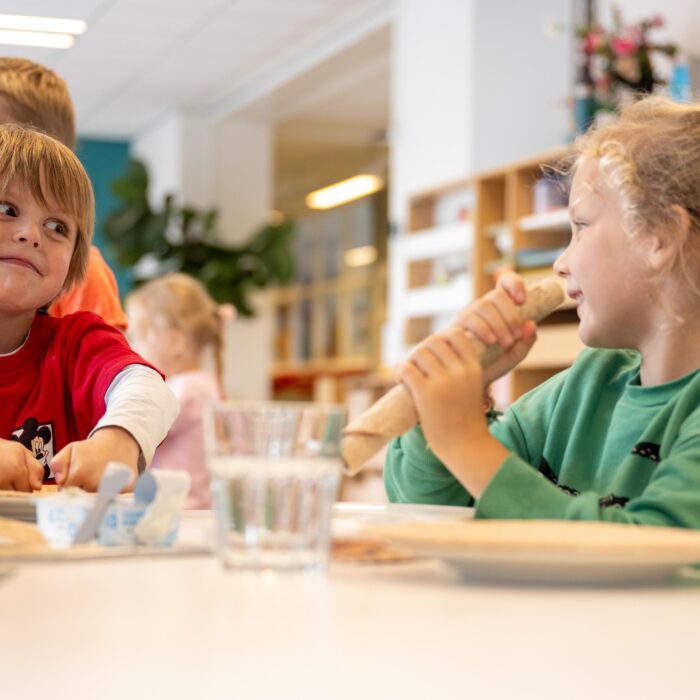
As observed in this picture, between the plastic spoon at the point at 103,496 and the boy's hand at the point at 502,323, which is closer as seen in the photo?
the plastic spoon at the point at 103,496

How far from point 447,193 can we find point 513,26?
82cm

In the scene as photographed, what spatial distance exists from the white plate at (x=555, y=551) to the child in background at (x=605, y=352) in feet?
0.93

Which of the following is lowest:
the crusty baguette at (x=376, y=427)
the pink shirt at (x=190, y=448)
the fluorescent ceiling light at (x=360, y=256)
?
the pink shirt at (x=190, y=448)

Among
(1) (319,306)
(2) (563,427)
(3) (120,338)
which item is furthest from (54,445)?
(1) (319,306)

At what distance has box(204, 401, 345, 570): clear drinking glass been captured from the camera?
2.29ft

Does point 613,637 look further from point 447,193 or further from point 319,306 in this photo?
point 319,306

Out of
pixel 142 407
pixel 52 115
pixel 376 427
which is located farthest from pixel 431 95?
pixel 376 427

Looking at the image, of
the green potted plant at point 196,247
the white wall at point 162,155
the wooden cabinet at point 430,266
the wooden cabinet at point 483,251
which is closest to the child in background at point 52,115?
the wooden cabinet at point 483,251

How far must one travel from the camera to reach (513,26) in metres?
5.61

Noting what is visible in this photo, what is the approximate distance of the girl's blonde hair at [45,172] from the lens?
1.48 metres

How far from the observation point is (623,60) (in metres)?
4.46

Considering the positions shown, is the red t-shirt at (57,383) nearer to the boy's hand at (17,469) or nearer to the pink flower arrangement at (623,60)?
the boy's hand at (17,469)

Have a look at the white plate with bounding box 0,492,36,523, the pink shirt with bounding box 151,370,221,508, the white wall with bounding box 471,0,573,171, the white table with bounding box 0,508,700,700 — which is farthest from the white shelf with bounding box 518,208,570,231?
the white table with bounding box 0,508,700,700

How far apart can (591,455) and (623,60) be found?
351 centimetres
